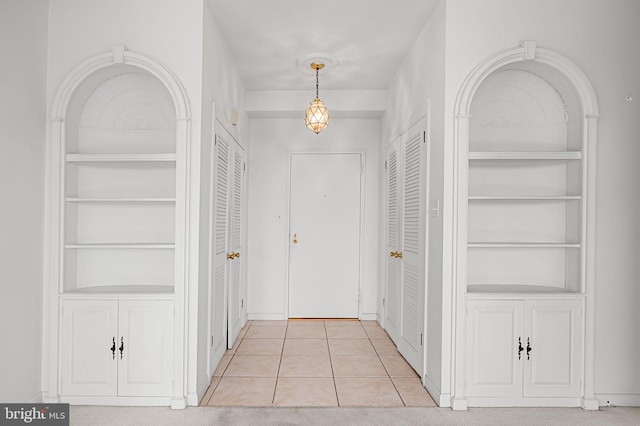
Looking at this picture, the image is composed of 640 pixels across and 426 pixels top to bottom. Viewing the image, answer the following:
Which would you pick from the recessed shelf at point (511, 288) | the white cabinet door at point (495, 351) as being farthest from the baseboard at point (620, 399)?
the recessed shelf at point (511, 288)

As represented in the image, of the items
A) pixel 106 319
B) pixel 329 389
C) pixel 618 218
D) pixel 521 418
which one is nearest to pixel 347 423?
pixel 329 389

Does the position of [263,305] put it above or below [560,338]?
below

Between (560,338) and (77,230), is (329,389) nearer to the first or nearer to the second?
(560,338)

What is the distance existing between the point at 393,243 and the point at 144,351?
2727 mm

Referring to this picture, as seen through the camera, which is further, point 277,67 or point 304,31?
point 277,67

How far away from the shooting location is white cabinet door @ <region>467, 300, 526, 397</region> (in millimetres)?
2857

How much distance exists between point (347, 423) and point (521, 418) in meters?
1.10

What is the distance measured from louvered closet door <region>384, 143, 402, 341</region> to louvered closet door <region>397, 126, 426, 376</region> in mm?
200

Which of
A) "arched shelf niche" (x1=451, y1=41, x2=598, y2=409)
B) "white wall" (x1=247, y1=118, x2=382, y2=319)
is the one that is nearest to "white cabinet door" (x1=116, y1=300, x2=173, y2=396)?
"arched shelf niche" (x1=451, y1=41, x2=598, y2=409)

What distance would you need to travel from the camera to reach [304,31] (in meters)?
3.58

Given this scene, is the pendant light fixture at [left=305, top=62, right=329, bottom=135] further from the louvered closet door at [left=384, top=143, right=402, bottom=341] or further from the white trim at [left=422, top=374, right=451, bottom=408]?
the white trim at [left=422, top=374, right=451, bottom=408]

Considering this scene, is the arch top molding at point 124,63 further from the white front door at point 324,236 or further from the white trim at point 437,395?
the white front door at point 324,236

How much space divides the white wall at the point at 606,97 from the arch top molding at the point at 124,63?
180 centimetres

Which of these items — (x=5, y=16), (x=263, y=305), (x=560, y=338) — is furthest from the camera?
(x=263, y=305)
